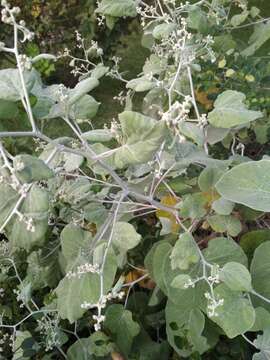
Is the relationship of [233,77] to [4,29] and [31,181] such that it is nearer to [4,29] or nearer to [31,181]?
[31,181]

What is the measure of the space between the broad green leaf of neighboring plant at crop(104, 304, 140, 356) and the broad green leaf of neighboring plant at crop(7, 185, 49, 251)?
453 millimetres

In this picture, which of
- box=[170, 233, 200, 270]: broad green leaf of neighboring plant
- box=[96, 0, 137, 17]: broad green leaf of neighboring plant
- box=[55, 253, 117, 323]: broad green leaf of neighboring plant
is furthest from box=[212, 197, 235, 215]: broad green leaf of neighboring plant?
box=[96, 0, 137, 17]: broad green leaf of neighboring plant

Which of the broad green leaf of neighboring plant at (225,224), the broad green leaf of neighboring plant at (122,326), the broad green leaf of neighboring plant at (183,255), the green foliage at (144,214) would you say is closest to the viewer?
the green foliage at (144,214)

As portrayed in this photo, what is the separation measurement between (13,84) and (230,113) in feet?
1.36

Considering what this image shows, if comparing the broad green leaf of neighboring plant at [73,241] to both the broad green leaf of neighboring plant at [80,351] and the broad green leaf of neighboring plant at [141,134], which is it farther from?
the broad green leaf of neighboring plant at [141,134]

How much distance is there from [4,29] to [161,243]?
371 centimetres

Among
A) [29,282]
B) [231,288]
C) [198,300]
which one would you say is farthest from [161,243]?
[29,282]

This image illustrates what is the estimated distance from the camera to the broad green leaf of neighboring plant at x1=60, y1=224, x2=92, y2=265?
1.29 metres

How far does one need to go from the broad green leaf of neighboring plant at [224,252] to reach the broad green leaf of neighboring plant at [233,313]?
74mm

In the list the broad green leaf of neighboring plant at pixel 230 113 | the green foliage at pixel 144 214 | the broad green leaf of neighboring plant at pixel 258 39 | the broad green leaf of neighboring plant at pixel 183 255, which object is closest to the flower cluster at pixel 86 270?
the green foliage at pixel 144 214

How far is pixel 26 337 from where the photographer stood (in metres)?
1.50

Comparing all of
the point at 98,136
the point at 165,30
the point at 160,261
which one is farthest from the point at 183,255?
the point at 165,30

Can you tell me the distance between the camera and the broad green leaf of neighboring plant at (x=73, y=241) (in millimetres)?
1291

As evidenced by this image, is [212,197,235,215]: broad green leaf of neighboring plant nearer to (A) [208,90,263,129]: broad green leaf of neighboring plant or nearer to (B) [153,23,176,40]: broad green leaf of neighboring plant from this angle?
(A) [208,90,263,129]: broad green leaf of neighboring plant
